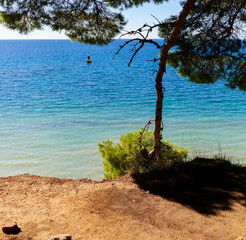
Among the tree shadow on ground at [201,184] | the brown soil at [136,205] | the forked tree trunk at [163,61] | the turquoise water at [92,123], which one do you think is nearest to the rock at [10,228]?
the brown soil at [136,205]

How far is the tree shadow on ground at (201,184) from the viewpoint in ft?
16.3

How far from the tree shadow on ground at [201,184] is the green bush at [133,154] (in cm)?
53

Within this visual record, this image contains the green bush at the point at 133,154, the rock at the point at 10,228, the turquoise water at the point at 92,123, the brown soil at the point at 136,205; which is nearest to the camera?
the rock at the point at 10,228

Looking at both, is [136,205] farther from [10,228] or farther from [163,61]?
[163,61]

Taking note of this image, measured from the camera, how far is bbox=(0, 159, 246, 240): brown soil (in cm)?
405

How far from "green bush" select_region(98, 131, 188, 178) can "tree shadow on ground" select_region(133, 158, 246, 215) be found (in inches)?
20.8

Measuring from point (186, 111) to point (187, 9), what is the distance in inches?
555

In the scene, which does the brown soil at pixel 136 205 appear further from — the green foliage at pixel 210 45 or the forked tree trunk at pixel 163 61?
the green foliage at pixel 210 45

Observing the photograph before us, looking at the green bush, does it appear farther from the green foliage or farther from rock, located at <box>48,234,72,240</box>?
rock, located at <box>48,234,72,240</box>

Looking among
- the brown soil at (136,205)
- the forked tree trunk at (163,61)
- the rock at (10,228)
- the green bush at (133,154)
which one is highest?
the forked tree trunk at (163,61)

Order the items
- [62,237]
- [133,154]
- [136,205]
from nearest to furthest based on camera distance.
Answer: [62,237]
[136,205]
[133,154]

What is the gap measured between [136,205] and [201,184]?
60.4 inches

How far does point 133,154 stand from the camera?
7.02 metres

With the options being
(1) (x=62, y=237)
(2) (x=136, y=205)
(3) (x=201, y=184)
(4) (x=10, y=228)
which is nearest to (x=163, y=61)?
(3) (x=201, y=184)
